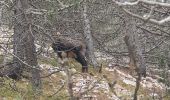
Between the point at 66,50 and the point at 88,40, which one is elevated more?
the point at 88,40

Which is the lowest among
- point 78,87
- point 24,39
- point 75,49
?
point 78,87

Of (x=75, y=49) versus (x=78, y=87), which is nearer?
(x=78, y=87)

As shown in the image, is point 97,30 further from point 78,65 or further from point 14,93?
point 14,93

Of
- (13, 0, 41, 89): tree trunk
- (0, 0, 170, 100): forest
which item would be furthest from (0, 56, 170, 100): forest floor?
(13, 0, 41, 89): tree trunk

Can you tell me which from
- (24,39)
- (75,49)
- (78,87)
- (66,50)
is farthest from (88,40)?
(66,50)

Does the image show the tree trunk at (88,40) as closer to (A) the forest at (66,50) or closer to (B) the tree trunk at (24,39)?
(A) the forest at (66,50)

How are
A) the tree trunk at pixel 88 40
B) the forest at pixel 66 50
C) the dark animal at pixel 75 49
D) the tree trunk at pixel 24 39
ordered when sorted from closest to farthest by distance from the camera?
the forest at pixel 66 50
the tree trunk at pixel 24 39
the dark animal at pixel 75 49
the tree trunk at pixel 88 40

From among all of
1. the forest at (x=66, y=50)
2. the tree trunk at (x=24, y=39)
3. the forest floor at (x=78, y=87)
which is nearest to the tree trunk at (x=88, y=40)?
the forest at (x=66, y=50)

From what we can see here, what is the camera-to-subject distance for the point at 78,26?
48.5 feet

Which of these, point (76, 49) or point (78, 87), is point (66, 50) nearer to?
point (78, 87)

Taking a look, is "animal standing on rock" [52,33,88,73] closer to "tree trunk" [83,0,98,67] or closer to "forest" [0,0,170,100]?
"forest" [0,0,170,100]

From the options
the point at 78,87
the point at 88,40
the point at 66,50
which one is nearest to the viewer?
the point at 66,50

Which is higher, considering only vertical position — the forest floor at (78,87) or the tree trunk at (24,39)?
the tree trunk at (24,39)

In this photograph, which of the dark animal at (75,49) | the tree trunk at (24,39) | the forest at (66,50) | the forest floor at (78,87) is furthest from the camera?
the dark animal at (75,49)
